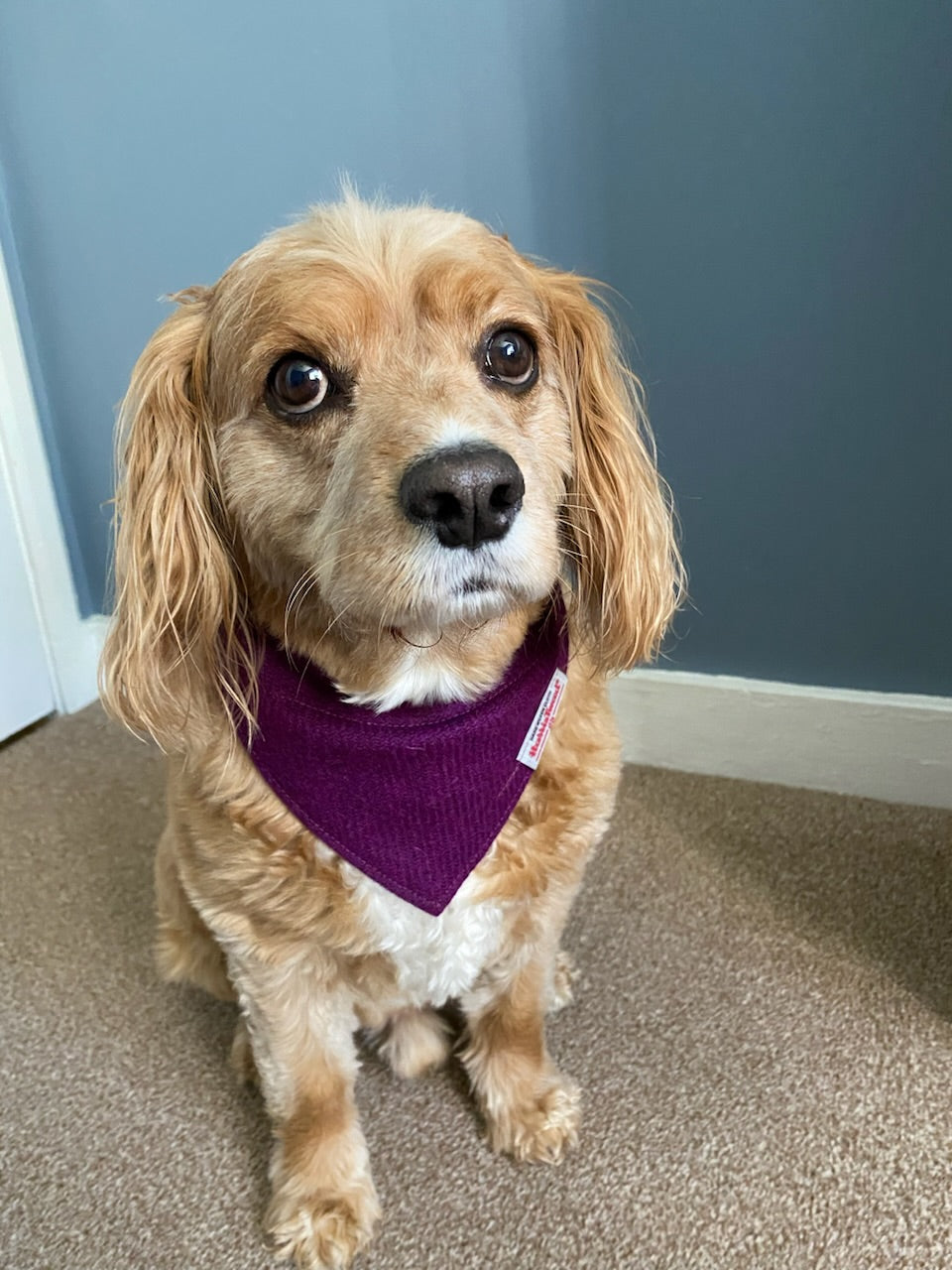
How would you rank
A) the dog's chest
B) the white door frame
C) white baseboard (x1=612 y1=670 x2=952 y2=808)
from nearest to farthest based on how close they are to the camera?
the dog's chest, white baseboard (x1=612 y1=670 x2=952 y2=808), the white door frame

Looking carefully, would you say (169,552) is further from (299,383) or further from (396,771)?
(396,771)

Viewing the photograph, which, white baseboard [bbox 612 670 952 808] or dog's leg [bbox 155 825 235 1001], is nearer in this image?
dog's leg [bbox 155 825 235 1001]

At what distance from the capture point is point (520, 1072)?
1.12m

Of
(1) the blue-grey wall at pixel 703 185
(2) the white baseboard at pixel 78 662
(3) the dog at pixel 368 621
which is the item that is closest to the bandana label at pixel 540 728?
(3) the dog at pixel 368 621

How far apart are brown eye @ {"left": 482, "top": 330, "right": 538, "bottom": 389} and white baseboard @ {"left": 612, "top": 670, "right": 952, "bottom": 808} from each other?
949mm

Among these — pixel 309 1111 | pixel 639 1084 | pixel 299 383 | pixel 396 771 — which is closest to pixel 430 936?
pixel 396 771

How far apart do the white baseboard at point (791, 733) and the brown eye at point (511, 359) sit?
0.95 metres

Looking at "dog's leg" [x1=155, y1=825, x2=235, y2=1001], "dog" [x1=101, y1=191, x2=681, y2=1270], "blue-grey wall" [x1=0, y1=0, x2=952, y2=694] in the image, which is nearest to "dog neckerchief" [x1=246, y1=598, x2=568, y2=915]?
"dog" [x1=101, y1=191, x2=681, y2=1270]

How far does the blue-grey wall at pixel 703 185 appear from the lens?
1313 mm

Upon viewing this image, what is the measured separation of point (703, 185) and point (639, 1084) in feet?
4.21

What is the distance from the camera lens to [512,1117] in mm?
1093

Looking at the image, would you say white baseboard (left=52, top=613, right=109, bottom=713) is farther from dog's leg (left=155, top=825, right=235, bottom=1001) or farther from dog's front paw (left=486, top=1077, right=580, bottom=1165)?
dog's front paw (left=486, top=1077, right=580, bottom=1165)

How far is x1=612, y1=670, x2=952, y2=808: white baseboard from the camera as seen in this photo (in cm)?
158

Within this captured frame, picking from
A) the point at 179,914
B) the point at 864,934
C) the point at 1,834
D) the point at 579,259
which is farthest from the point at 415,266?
the point at 1,834
